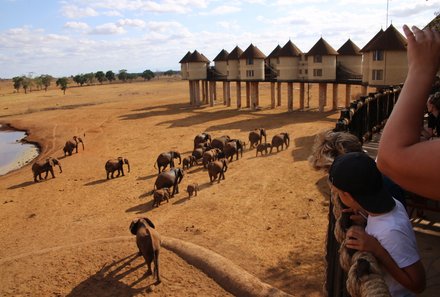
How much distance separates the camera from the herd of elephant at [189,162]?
16578 mm

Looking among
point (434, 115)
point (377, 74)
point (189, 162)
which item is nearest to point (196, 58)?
point (377, 74)

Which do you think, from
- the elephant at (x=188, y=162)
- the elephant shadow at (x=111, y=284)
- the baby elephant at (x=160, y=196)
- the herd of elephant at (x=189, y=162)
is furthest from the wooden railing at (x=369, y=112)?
the elephant at (x=188, y=162)

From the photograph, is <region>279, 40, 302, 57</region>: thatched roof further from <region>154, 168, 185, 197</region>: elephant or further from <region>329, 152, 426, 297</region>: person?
<region>329, 152, 426, 297</region>: person

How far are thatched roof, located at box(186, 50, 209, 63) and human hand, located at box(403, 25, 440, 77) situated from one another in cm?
5020

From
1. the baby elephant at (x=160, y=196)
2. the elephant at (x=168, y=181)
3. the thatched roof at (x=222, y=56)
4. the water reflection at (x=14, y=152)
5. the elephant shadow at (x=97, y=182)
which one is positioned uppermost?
the thatched roof at (x=222, y=56)

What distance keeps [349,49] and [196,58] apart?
2062 cm

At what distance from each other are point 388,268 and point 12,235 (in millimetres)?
14272

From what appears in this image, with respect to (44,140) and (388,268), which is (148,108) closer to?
(44,140)

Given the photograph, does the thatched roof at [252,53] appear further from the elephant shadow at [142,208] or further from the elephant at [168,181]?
the elephant shadow at [142,208]

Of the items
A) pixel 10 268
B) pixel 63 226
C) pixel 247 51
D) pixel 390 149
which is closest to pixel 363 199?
pixel 390 149

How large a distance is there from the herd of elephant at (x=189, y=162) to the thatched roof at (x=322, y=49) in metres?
14.8

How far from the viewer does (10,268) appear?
10.5 m

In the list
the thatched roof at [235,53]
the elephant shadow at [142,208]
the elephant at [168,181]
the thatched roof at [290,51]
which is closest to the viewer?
the elephant shadow at [142,208]

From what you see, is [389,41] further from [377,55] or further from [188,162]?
[188,162]
